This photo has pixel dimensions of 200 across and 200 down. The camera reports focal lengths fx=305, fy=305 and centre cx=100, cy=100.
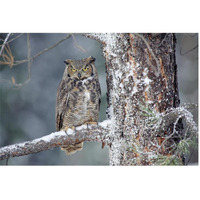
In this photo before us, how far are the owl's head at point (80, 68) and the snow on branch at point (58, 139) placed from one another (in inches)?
18.0

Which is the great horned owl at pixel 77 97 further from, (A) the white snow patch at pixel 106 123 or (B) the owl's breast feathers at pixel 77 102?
(A) the white snow patch at pixel 106 123

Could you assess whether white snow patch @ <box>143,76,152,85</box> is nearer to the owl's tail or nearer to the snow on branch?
the snow on branch

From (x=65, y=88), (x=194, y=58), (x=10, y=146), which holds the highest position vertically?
(x=194, y=58)

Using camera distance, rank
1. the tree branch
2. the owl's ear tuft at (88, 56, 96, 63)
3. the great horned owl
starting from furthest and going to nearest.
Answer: the great horned owl
the owl's ear tuft at (88, 56, 96, 63)
the tree branch

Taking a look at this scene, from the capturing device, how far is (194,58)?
7.68ft

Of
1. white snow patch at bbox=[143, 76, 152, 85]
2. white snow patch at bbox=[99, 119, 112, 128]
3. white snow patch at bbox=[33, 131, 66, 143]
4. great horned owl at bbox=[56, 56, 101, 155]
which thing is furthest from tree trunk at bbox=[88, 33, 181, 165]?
white snow patch at bbox=[33, 131, 66, 143]

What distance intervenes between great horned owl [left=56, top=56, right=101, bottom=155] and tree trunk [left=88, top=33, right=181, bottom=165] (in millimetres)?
389

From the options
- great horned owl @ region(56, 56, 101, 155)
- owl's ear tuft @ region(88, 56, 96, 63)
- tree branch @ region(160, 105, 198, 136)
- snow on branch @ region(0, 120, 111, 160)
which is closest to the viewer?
tree branch @ region(160, 105, 198, 136)

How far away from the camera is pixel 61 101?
2625mm

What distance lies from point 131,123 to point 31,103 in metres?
0.88

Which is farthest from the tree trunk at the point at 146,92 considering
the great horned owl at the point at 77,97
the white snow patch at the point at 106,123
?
the great horned owl at the point at 77,97

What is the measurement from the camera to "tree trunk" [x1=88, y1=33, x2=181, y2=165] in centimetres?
218
